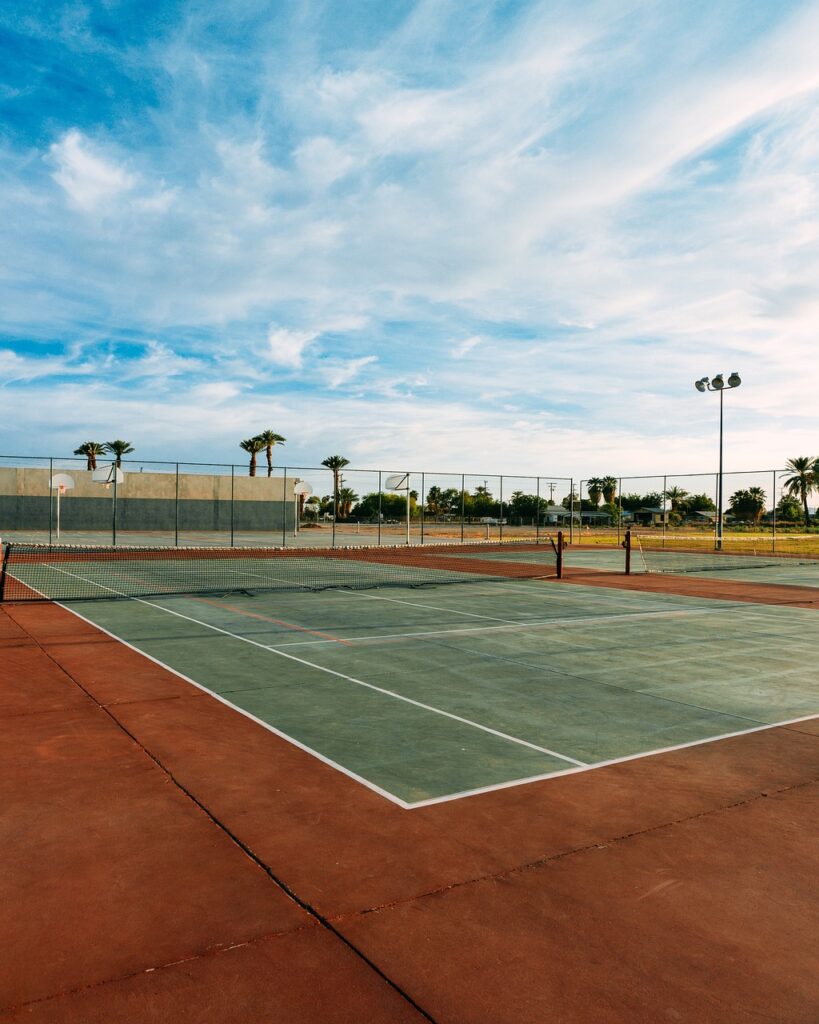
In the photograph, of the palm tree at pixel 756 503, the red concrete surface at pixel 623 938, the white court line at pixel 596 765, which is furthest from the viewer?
the palm tree at pixel 756 503

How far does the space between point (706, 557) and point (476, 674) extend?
103 ft

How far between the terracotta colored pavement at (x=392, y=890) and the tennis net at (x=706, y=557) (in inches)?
Result: 946

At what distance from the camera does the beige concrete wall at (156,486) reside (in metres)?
57.2

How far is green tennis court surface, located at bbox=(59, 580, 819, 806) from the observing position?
679 cm

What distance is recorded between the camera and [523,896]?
4.23 meters

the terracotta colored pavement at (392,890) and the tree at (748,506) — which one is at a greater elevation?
the tree at (748,506)

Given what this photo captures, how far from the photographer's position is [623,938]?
3.85 meters

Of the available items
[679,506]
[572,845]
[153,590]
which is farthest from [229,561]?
[679,506]

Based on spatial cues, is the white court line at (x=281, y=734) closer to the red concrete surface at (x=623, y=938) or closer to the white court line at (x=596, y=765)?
the white court line at (x=596, y=765)

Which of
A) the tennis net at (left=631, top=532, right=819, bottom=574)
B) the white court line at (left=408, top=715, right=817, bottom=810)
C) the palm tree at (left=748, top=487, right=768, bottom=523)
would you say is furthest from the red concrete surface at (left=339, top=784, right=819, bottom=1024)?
the palm tree at (left=748, top=487, right=768, bottom=523)

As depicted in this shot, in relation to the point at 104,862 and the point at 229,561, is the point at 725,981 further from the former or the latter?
the point at 229,561

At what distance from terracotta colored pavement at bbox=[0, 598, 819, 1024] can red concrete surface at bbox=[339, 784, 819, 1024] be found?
0.5 inches

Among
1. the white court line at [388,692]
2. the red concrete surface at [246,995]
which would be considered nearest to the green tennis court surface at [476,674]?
the white court line at [388,692]

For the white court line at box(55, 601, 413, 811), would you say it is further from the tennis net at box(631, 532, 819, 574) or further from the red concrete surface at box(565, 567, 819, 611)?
the tennis net at box(631, 532, 819, 574)
